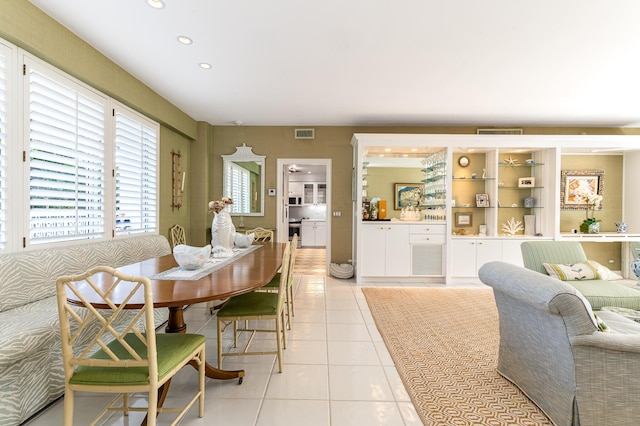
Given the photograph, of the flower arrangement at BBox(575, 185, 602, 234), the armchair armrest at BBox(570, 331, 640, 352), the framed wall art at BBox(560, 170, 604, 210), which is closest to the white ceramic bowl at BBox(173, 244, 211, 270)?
the armchair armrest at BBox(570, 331, 640, 352)

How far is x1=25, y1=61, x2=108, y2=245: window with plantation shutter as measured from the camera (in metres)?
2.40

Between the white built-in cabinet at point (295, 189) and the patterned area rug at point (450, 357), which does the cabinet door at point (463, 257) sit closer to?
the patterned area rug at point (450, 357)

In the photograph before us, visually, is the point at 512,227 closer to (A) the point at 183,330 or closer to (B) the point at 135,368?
(A) the point at 183,330

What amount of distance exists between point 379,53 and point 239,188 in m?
3.57

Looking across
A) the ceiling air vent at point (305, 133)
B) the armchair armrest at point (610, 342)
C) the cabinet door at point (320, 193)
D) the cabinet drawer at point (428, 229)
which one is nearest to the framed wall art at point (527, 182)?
the cabinet drawer at point (428, 229)

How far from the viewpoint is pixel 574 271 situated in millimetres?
3119

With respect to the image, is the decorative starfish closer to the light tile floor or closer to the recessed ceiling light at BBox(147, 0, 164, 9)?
the light tile floor

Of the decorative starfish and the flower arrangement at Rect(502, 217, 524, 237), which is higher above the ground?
the decorative starfish

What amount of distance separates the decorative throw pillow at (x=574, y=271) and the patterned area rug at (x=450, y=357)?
0.78m

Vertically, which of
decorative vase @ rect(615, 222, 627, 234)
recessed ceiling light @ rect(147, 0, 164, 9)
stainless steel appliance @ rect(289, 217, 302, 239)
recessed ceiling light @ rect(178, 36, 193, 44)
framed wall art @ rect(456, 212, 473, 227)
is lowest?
stainless steel appliance @ rect(289, 217, 302, 239)

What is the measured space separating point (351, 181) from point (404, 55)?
2747 millimetres

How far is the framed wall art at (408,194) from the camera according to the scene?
541 centimetres

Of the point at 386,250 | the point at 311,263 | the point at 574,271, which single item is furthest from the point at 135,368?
the point at 311,263

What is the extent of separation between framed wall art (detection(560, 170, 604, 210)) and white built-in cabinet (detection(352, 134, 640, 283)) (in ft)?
1.32
